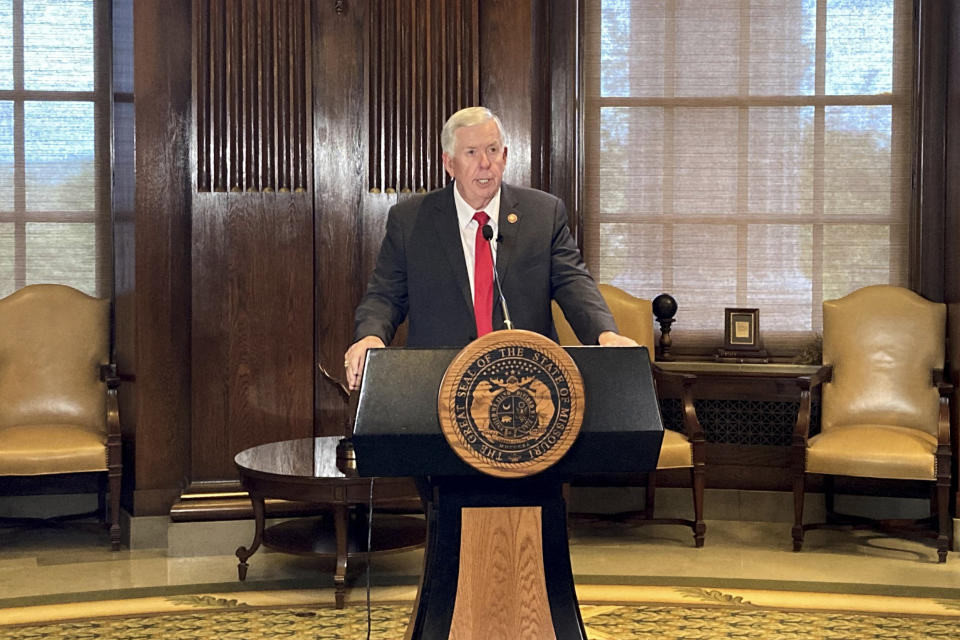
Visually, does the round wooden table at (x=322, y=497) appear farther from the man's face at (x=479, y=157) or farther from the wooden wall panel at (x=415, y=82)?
the man's face at (x=479, y=157)

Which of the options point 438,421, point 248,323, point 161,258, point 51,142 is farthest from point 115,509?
point 438,421

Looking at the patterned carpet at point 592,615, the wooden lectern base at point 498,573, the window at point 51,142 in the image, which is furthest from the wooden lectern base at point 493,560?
the window at point 51,142

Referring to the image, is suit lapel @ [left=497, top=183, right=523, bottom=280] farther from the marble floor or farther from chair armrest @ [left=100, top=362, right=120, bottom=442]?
chair armrest @ [left=100, top=362, right=120, bottom=442]

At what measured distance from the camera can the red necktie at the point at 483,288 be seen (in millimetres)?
2998

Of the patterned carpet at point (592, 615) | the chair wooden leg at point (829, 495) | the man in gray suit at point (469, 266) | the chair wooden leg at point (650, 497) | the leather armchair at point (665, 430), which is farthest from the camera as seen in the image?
the chair wooden leg at point (829, 495)

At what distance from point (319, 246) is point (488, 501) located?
2.89m

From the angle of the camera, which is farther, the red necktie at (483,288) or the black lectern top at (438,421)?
the red necktie at (483,288)

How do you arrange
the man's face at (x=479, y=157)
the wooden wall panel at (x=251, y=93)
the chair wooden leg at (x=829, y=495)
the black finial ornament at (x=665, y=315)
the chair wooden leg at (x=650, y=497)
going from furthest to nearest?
the black finial ornament at (x=665, y=315), the chair wooden leg at (x=829, y=495), the chair wooden leg at (x=650, y=497), the wooden wall panel at (x=251, y=93), the man's face at (x=479, y=157)

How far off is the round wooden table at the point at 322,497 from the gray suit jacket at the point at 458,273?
1.13m

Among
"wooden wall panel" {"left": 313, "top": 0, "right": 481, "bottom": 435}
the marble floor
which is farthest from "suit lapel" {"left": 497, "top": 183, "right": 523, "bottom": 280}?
"wooden wall panel" {"left": 313, "top": 0, "right": 481, "bottom": 435}

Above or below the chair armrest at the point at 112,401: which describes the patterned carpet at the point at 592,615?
below

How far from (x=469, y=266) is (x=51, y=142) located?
3422mm

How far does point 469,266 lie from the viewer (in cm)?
306

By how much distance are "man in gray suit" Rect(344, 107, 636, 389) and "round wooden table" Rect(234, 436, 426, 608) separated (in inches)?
44.8
